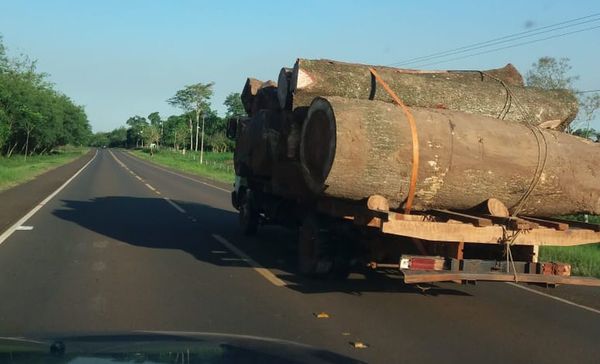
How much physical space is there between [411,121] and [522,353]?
277 centimetres

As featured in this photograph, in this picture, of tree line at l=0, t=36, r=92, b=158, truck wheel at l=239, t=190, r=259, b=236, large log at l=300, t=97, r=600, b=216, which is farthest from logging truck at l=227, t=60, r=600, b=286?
tree line at l=0, t=36, r=92, b=158

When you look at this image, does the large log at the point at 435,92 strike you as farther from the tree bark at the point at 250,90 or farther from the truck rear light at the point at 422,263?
the tree bark at the point at 250,90

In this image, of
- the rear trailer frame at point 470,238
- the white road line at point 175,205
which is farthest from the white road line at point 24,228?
the rear trailer frame at point 470,238

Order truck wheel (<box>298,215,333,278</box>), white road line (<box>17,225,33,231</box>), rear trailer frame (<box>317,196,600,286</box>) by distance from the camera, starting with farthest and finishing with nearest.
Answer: white road line (<box>17,225,33,231</box>), truck wheel (<box>298,215,333,278</box>), rear trailer frame (<box>317,196,600,286</box>)

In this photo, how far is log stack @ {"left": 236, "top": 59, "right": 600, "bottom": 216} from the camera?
7398 millimetres

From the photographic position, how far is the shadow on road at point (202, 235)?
901 centimetres

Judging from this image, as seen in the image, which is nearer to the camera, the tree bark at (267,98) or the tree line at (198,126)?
the tree bark at (267,98)

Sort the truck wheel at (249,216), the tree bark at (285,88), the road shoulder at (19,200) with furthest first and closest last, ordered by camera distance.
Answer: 1. the road shoulder at (19,200)
2. the truck wheel at (249,216)
3. the tree bark at (285,88)

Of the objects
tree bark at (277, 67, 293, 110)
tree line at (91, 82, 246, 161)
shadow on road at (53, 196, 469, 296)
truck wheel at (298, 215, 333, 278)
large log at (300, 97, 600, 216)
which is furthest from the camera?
tree line at (91, 82, 246, 161)

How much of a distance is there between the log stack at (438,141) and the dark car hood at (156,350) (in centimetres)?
410

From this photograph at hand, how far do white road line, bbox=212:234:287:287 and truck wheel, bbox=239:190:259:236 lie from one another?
601 mm

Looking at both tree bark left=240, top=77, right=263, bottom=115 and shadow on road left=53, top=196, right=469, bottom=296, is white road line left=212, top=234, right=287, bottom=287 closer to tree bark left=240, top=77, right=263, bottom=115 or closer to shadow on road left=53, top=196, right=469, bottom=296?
shadow on road left=53, top=196, right=469, bottom=296

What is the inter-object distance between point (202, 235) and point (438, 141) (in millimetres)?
7515

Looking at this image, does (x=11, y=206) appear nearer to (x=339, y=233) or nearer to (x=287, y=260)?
(x=287, y=260)
